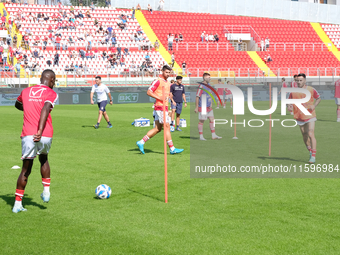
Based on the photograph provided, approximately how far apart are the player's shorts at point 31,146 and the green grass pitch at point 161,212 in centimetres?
91

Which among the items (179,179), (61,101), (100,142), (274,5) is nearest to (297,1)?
(274,5)

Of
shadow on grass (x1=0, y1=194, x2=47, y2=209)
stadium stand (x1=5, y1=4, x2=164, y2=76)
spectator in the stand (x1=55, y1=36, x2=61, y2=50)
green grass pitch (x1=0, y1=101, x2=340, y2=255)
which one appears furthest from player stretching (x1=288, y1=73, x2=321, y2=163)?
spectator in the stand (x1=55, y1=36, x2=61, y2=50)

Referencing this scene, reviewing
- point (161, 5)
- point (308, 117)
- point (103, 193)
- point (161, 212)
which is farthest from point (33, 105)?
point (161, 5)

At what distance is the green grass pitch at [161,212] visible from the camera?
17.6ft

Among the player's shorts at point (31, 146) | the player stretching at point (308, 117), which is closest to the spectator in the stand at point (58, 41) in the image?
the player stretching at point (308, 117)

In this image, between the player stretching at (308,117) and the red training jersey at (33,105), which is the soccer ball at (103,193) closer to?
the red training jersey at (33,105)

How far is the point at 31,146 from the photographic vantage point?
6.40m

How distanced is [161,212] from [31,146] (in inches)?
83.5

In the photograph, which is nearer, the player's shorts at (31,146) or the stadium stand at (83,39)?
the player's shorts at (31,146)

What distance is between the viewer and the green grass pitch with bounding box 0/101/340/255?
535cm

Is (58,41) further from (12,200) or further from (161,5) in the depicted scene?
(12,200)

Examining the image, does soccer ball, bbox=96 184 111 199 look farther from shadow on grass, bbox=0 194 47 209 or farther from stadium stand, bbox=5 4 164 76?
stadium stand, bbox=5 4 164 76

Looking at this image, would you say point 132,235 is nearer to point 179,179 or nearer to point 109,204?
point 109,204

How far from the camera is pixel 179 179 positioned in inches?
353
